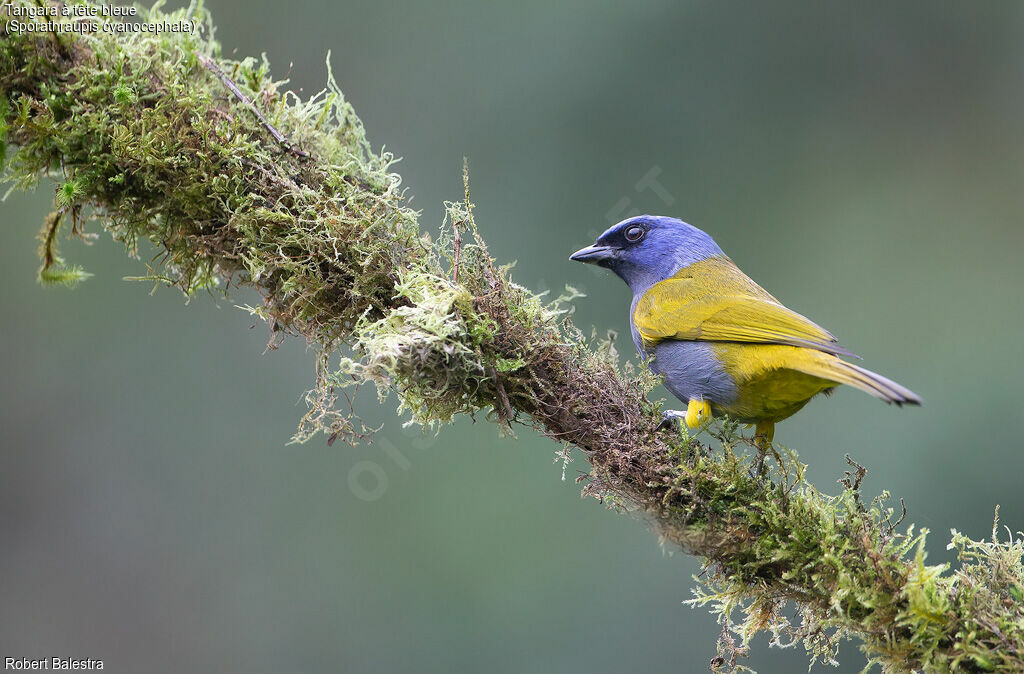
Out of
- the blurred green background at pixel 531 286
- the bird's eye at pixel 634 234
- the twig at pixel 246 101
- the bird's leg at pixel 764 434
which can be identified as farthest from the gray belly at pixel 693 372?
the blurred green background at pixel 531 286

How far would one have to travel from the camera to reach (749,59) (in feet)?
29.3

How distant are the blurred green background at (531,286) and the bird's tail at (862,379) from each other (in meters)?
3.91

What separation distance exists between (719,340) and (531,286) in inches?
180

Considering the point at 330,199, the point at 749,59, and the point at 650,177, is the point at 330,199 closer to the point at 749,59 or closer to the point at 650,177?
the point at 650,177

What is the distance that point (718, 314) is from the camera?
348 cm

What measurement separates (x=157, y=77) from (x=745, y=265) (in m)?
6.44

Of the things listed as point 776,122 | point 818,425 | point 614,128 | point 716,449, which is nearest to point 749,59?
point 776,122

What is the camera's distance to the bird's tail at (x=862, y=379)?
243 centimetres

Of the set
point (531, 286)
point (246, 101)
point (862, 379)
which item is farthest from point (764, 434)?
point (531, 286)

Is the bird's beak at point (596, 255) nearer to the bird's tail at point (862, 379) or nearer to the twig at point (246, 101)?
the bird's tail at point (862, 379)

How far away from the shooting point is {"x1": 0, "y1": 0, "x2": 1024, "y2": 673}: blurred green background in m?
7.37

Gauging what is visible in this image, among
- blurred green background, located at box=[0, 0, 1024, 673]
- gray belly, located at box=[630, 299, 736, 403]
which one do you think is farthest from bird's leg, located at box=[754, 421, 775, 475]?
blurred green background, located at box=[0, 0, 1024, 673]

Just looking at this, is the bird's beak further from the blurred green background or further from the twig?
the blurred green background

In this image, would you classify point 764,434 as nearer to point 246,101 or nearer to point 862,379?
point 862,379
